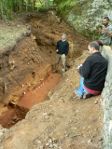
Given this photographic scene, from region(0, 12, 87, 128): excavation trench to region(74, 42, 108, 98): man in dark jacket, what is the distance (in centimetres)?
472

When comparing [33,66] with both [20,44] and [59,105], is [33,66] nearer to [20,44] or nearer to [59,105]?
[20,44]

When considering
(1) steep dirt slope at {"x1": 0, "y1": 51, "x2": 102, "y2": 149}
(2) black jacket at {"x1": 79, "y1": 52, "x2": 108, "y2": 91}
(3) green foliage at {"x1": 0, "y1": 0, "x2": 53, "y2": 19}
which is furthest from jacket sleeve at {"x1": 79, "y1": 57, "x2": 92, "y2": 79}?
(3) green foliage at {"x1": 0, "y1": 0, "x2": 53, "y2": 19}

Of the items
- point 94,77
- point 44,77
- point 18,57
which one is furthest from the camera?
point 44,77

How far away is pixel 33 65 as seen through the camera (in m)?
17.1

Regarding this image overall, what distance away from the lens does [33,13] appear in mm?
19656

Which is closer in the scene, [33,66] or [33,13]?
[33,66]

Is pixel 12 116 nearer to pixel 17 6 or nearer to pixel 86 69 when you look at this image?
pixel 86 69

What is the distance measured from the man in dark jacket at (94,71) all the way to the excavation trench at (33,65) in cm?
472

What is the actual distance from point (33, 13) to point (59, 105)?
9.18 meters

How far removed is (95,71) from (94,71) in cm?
3

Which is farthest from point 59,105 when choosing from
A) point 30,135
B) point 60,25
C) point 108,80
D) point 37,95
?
point 60,25

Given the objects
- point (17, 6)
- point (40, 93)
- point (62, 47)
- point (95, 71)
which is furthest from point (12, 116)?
point (17, 6)

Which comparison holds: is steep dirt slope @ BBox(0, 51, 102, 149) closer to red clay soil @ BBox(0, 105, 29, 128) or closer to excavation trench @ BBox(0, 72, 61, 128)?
red clay soil @ BBox(0, 105, 29, 128)

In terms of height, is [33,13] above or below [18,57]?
above
